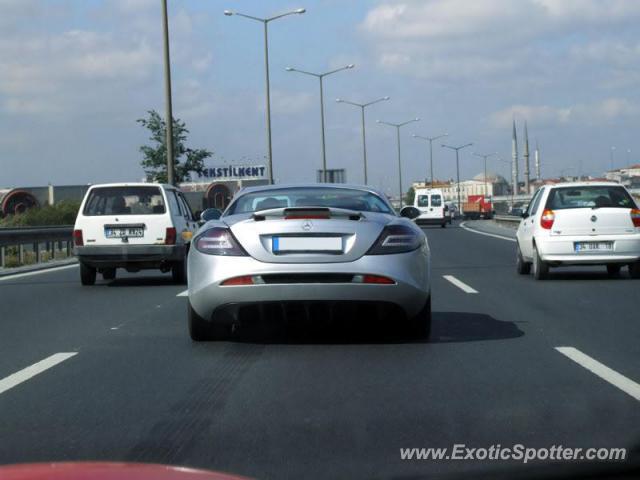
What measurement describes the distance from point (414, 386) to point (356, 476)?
2.48 meters

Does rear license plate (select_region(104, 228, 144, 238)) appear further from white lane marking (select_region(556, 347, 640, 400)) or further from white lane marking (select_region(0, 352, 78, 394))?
white lane marking (select_region(556, 347, 640, 400))

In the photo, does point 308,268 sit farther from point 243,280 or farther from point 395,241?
point 395,241

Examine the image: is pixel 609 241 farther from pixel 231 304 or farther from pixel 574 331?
pixel 231 304

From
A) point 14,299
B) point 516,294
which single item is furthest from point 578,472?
point 14,299

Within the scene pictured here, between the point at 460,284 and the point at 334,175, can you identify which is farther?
the point at 334,175

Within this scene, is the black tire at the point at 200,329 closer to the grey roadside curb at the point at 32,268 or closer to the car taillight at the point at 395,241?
the car taillight at the point at 395,241

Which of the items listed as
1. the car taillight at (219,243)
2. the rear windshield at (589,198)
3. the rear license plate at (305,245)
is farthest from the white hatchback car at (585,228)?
the car taillight at (219,243)

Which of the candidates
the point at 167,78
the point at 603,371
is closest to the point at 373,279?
the point at 603,371

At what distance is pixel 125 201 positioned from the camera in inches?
679

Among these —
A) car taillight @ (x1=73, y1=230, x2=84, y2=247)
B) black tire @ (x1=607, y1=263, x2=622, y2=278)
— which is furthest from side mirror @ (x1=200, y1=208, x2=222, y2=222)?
black tire @ (x1=607, y1=263, x2=622, y2=278)

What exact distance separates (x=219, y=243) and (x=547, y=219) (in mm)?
8870

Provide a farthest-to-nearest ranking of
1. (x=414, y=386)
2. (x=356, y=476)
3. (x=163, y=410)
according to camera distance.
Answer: (x=414, y=386) < (x=163, y=410) < (x=356, y=476)

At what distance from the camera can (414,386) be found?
7.00 meters

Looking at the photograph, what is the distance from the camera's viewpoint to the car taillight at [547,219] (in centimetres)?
1641
